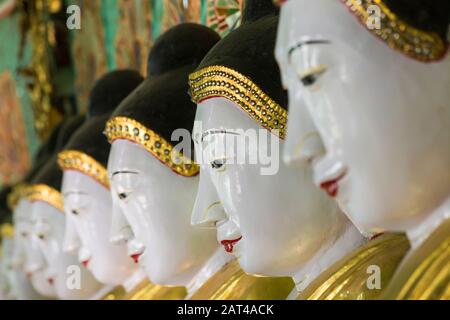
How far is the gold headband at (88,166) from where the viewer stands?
1.55 meters

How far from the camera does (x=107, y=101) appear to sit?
1.64 m

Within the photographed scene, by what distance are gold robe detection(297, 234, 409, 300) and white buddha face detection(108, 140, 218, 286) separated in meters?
0.32

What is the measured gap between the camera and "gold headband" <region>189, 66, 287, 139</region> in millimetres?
1031

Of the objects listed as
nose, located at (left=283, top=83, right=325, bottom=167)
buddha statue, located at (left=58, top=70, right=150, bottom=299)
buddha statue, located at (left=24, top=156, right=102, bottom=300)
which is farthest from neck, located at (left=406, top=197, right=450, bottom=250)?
buddha statue, located at (left=24, top=156, right=102, bottom=300)

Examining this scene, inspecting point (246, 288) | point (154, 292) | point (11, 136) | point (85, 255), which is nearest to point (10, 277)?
point (11, 136)

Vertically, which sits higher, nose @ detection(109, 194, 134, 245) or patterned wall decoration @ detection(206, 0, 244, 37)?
patterned wall decoration @ detection(206, 0, 244, 37)

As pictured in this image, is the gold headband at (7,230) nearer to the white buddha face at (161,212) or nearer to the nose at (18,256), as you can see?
the nose at (18,256)

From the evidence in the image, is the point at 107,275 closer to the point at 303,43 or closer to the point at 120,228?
the point at 120,228

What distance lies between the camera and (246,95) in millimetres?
1043

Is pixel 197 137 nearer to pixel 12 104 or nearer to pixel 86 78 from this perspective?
pixel 86 78

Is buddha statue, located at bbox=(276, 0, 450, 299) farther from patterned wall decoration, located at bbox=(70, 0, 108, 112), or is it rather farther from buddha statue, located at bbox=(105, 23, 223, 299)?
patterned wall decoration, located at bbox=(70, 0, 108, 112)

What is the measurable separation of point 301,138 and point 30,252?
1306 millimetres

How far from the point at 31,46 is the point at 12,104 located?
38 centimetres

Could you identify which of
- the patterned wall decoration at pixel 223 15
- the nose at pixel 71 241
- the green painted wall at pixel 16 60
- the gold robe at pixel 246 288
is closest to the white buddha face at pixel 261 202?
the gold robe at pixel 246 288
